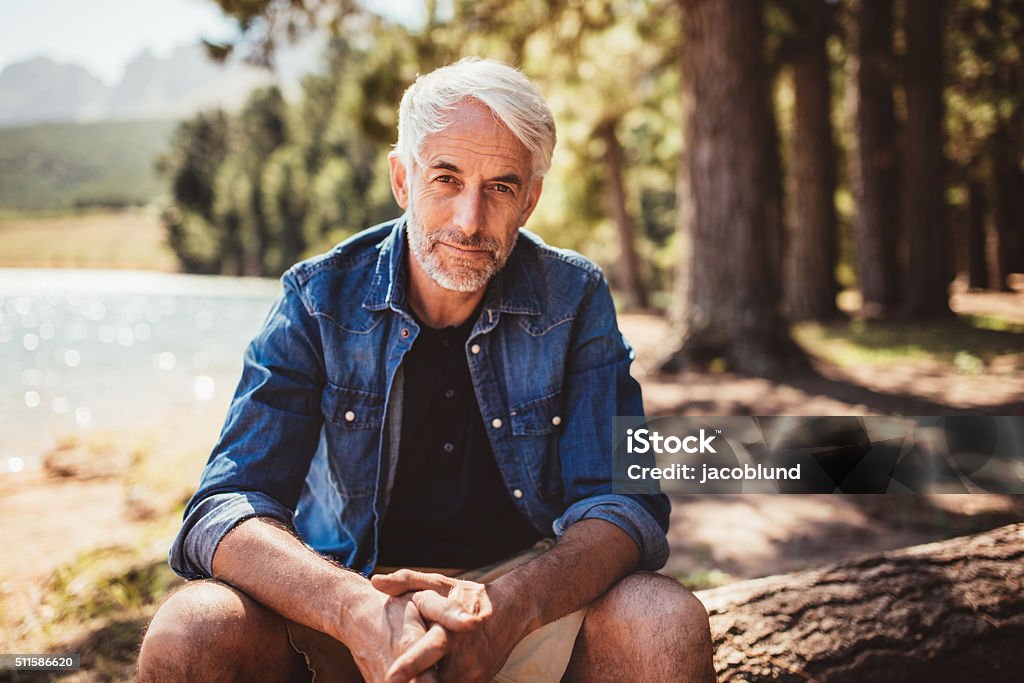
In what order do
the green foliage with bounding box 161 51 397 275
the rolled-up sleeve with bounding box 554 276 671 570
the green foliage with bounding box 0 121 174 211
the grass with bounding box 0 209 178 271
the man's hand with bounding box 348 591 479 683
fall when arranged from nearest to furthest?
1. the man's hand with bounding box 348 591 479 683
2. the rolled-up sleeve with bounding box 554 276 671 570
3. the green foliage with bounding box 0 121 174 211
4. the grass with bounding box 0 209 178 271
5. the green foliage with bounding box 161 51 397 275

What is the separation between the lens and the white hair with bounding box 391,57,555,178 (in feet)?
5.77

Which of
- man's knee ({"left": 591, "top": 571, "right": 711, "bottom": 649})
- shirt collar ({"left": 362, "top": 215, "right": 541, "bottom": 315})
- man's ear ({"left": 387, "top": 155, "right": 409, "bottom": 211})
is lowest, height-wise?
man's knee ({"left": 591, "top": 571, "right": 711, "bottom": 649})

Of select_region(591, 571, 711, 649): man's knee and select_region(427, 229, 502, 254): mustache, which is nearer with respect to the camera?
select_region(591, 571, 711, 649): man's knee

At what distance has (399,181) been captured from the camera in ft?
6.71

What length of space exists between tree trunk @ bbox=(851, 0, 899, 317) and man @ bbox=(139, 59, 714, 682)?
445 inches

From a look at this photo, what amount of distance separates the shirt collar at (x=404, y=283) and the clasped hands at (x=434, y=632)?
78 cm

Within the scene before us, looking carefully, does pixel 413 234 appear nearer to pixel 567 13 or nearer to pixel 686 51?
pixel 686 51

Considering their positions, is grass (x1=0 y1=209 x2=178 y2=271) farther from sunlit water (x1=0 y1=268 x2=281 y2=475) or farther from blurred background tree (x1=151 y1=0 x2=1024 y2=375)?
blurred background tree (x1=151 y1=0 x2=1024 y2=375)

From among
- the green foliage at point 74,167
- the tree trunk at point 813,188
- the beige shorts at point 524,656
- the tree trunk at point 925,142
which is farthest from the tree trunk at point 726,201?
the green foliage at point 74,167

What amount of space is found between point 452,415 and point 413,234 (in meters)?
0.52

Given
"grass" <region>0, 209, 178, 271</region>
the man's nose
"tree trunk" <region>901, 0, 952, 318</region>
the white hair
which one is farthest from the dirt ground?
"grass" <region>0, 209, 178, 271</region>

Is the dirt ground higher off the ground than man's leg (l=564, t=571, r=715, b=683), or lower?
lower

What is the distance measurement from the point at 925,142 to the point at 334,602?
11359 millimetres

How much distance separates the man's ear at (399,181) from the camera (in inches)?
78.7
